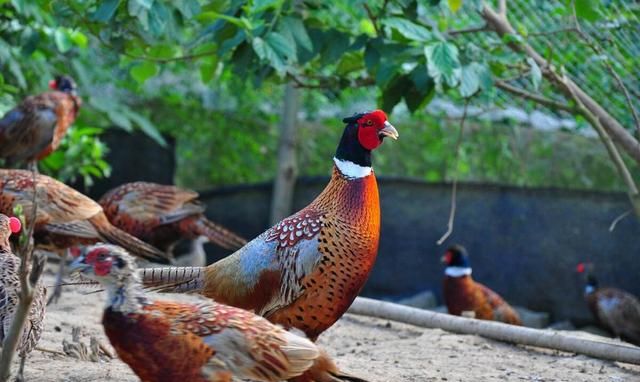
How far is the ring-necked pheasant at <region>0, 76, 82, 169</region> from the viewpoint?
23.1 ft

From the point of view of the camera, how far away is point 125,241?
5.62 meters

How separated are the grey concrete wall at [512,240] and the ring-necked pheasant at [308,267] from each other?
3.83m

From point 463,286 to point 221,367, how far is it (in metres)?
4.08

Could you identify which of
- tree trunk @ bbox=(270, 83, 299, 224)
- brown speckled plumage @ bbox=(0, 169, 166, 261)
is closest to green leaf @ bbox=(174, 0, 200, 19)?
brown speckled plumage @ bbox=(0, 169, 166, 261)

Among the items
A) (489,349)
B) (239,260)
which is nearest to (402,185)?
(489,349)

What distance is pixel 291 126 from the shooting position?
869cm

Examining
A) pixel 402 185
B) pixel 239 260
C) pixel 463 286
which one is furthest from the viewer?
pixel 402 185

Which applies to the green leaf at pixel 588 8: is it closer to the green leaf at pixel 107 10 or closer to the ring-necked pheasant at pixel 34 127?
the green leaf at pixel 107 10

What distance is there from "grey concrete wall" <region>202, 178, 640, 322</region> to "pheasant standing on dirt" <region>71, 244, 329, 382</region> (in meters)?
4.78

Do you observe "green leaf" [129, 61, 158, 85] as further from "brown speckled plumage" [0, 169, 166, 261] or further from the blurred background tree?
"brown speckled plumage" [0, 169, 166, 261]

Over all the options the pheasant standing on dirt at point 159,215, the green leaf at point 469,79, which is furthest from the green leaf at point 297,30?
the pheasant standing on dirt at point 159,215

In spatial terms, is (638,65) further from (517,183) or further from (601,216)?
(517,183)

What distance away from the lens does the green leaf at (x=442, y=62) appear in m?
4.81

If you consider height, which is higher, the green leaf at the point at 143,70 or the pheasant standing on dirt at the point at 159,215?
the green leaf at the point at 143,70
